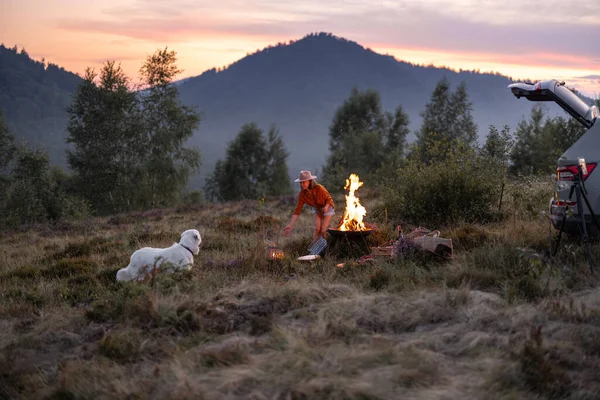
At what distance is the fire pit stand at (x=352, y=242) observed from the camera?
35.3 feet

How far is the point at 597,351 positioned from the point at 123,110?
140 feet

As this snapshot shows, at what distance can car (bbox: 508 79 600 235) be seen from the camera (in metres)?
7.34

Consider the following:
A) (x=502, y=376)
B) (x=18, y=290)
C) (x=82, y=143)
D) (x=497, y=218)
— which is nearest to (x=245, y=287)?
(x=502, y=376)

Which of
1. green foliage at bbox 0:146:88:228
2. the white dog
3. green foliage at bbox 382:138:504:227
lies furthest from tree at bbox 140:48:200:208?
the white dog

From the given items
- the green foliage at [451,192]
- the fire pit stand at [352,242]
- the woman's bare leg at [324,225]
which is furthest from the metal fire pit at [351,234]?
the green foliage at [451,192]

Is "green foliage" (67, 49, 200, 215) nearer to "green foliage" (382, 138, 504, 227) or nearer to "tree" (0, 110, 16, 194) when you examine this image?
"tree" (0, 110, 16, 194)

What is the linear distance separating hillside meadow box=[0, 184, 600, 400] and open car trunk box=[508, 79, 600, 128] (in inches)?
72.3

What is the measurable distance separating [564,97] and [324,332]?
5.15 metres

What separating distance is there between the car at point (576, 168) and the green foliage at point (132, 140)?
118 feet

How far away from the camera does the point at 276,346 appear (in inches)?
207

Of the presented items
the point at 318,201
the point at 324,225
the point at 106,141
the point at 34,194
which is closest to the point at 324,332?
the point at 324,225

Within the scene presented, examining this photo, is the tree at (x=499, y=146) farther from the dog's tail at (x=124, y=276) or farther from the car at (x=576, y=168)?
the dog's tail at (x=124, y=276)

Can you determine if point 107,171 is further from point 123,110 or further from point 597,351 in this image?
point 597,351

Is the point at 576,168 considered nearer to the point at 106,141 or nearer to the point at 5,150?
the point at 5,150
